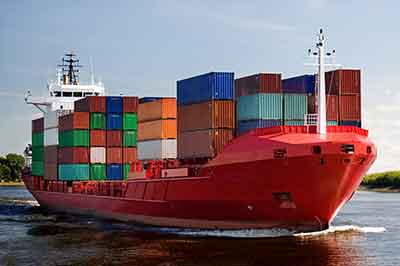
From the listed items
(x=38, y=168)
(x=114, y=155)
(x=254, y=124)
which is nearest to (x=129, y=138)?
(x=114, y=155)

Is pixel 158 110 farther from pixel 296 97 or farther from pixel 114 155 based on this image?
pixel 296 97

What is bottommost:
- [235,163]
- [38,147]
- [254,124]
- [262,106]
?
[235,163]

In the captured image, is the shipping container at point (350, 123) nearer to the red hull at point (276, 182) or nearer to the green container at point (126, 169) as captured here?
the red hull at point (276, 182)

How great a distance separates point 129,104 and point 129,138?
2379 millimetres

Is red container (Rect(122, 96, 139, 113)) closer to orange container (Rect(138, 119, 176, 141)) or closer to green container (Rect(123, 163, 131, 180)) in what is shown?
green container (Rect(123, 163, 131, 180))

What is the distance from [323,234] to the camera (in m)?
29.7

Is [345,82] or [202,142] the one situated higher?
[345,82]

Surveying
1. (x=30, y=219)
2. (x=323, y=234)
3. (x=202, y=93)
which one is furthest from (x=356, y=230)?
(x=30, y=219)


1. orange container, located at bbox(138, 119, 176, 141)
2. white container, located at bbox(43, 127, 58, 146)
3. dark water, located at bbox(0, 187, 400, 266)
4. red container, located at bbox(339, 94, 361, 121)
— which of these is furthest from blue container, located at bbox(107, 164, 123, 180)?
red container, located at bbox(339, 94, 361, 121)

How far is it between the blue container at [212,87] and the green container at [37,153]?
24.1 metres

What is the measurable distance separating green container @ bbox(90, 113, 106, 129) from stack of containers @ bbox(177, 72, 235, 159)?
37.7 feet

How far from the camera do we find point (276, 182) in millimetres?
28062

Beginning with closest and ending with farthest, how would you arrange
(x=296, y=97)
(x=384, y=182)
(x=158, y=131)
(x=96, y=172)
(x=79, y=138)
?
(x=296, y=97) < (x=158, y=131) < (x=96, y=172) < (x=79, y=138) < (x=384, y=182)

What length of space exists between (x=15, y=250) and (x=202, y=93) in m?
12.0
